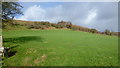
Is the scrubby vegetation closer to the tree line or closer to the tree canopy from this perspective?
the tree line

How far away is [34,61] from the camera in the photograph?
1367 cm

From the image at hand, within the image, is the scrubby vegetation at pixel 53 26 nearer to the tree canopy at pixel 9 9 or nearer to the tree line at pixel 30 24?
the tree line at pixel 30 24

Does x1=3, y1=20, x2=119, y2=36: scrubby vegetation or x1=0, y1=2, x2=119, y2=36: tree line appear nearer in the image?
x1=0, y1=2, x2=119, y2=36: tree line

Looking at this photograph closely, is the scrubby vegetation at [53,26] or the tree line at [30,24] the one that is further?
the scrubby vegetation at [53,26]

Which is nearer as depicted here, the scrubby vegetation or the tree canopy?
the tree canopy

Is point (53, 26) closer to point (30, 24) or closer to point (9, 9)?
point (30, 24)

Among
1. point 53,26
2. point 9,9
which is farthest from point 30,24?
point 9,9

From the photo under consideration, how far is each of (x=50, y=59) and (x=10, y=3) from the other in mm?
13297

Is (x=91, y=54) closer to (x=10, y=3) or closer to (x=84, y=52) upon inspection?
(x=84, y=52)

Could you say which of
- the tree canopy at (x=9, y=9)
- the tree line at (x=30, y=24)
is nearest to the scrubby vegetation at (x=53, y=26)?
the tree line at (x=30, y=24)

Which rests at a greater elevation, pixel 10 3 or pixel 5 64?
pixel 10 3

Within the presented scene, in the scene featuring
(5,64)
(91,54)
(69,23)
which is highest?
(69,23)

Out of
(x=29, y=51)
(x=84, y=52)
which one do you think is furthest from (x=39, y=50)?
(x=84, y=52)

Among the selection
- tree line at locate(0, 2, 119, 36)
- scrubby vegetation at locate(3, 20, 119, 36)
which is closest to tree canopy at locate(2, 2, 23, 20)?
tree line at locate(0, 2, 119, 36)
